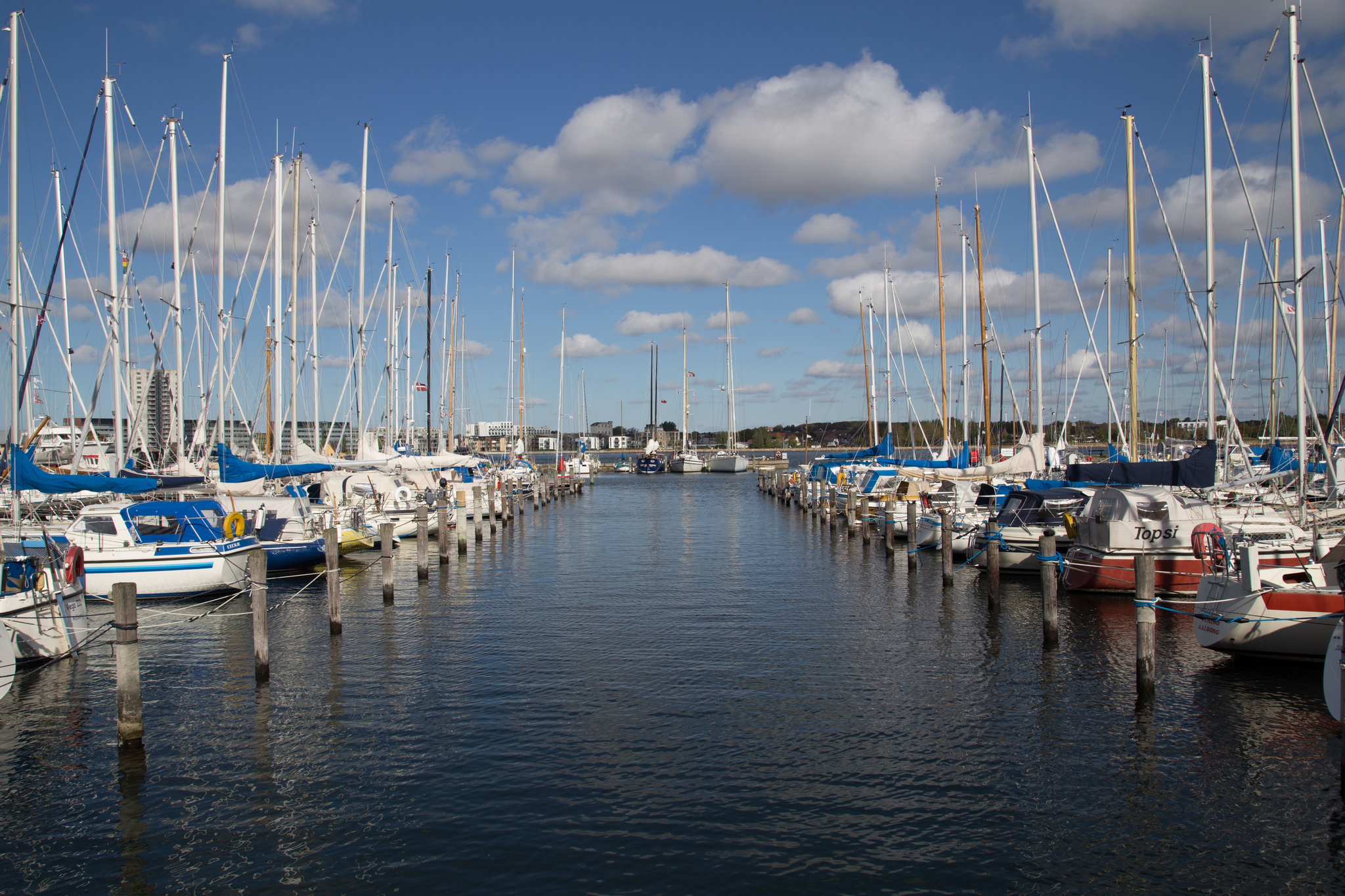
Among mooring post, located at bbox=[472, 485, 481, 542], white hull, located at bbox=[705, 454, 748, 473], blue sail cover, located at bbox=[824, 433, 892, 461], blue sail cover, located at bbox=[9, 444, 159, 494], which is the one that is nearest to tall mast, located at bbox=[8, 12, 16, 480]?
blue sail cover, located at bbox=[9, 444, 159, 494]

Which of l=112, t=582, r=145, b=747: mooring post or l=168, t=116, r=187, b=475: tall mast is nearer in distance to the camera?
l=112, t=582, r=145, b=747: mooring post

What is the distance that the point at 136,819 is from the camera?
10.9 m

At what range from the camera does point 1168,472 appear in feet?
77.2

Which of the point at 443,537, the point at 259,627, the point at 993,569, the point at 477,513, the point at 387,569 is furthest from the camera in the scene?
the point at 477,513

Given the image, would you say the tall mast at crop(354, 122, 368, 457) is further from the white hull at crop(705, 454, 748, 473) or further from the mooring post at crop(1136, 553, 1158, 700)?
the white hull at crop(705, 454, 748, 473)

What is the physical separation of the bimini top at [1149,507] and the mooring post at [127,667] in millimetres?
21328

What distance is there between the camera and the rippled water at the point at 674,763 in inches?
383

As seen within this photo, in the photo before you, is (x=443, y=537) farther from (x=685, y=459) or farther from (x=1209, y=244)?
(x=685, y=459)

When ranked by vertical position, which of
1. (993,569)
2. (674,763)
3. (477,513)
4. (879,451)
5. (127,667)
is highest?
(879,451)

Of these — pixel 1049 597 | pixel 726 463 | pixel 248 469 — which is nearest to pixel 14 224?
pixel 248 469

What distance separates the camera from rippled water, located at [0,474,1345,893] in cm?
972

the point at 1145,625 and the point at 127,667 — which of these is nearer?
the point at 127,667

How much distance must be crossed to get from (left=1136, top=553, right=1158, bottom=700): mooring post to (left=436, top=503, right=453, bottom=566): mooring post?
2135 cm

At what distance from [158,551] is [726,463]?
98.0 metres
